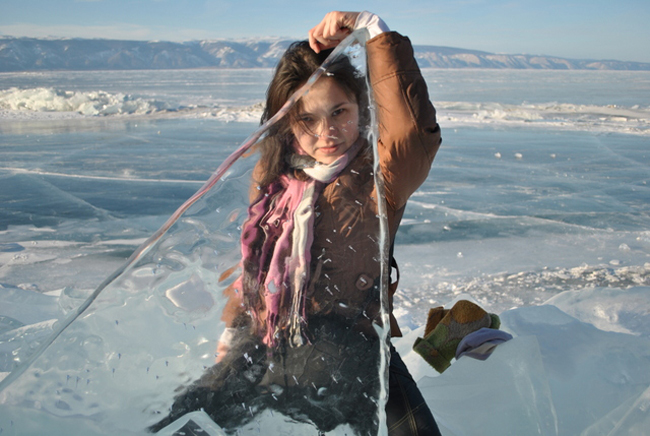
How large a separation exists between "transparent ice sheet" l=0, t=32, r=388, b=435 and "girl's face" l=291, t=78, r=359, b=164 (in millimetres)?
31

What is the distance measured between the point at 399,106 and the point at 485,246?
2.48 meters

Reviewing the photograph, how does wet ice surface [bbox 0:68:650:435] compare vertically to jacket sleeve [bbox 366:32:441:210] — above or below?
below

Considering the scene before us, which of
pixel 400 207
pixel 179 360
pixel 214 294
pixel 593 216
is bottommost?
pixel 593 216

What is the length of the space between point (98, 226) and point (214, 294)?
10.3 ft

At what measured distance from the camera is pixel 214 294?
1.03 meters

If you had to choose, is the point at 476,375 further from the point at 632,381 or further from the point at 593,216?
the point at 593,216

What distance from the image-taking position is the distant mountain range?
5350 cm

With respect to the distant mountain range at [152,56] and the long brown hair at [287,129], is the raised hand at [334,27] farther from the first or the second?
the distant mountain range at [152,56]

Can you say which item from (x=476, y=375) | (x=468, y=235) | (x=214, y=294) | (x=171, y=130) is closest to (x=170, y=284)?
(x=214, y=294)

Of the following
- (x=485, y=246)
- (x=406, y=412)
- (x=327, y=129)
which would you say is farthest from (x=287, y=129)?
(x=485, y=246)

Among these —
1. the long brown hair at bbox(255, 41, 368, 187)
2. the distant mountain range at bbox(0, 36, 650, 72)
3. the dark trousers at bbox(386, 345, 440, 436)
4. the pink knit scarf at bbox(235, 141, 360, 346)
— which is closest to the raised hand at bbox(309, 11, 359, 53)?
the long brown hair at bbox(255, 41, 368, 187)

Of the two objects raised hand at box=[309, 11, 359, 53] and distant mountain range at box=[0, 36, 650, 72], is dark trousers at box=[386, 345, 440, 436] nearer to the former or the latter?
raised hand at box=[309, 11, 359, 53]

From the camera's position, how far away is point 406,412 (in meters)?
1.21

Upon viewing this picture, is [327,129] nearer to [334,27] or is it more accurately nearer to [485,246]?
[334,27]
